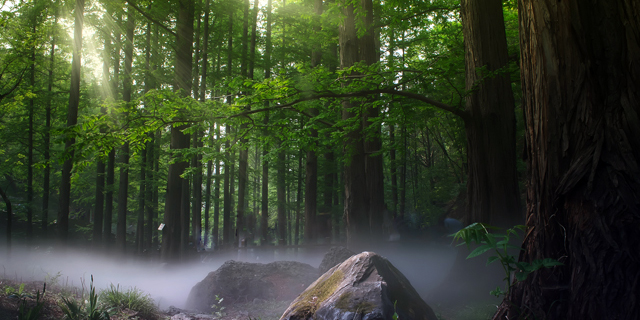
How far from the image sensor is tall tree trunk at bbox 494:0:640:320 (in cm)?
241

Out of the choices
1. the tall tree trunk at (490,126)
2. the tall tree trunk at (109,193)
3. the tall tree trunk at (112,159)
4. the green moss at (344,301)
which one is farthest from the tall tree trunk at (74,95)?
the tall tree trunk at (490,126)

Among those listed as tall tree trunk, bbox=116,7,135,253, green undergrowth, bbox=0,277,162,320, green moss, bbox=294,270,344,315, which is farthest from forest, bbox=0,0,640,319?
green undergrowth, bbox=0,277,162,320

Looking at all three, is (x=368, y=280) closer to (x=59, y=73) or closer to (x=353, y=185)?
(x=353, y=185)

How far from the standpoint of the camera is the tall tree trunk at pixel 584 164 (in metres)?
2.41

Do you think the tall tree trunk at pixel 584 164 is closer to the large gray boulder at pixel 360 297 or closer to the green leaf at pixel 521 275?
the green leaf at pixel 521 275

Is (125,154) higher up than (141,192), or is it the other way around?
(125,154)

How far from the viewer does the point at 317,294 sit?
3.90 metres

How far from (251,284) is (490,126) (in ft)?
19.7

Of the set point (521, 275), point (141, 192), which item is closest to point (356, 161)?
point (521, 275)

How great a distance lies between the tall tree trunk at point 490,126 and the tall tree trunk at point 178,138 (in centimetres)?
899

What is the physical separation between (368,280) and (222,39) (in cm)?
1564

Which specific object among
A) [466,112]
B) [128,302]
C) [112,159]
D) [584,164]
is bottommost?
[128,302]

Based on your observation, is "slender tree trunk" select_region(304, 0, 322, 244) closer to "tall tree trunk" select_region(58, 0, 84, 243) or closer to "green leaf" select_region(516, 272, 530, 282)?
"tall tree trunk" select_region(58, 0, 84, 243)

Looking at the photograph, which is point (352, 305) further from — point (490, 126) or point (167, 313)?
point (167, 313)
